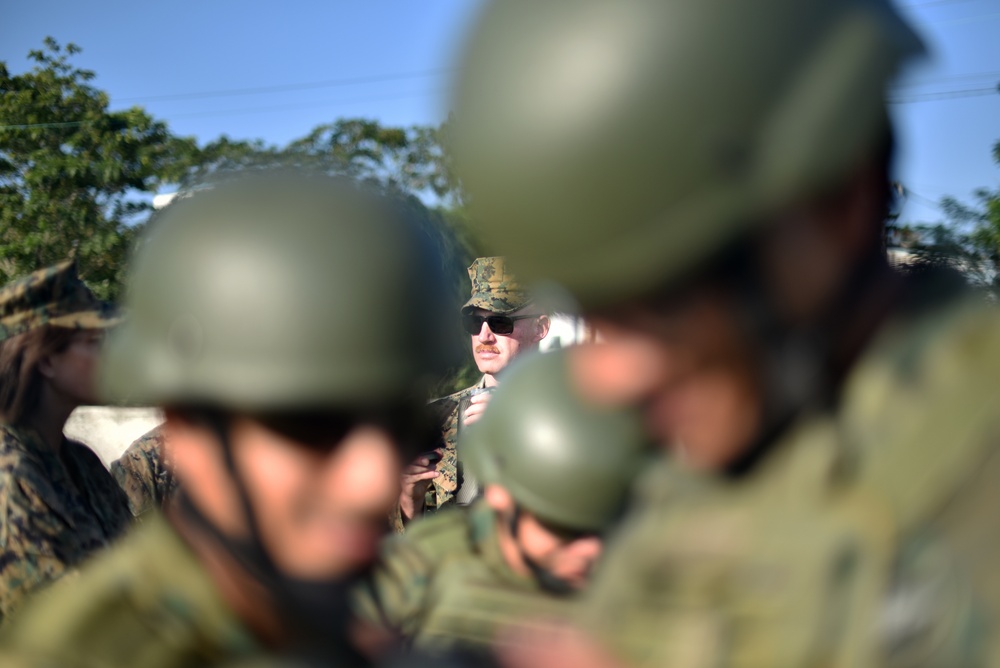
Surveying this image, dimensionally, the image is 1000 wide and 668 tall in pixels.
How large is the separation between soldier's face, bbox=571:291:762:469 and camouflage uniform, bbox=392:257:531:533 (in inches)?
144

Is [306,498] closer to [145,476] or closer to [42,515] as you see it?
[42,515]

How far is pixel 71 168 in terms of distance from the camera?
16.9 m

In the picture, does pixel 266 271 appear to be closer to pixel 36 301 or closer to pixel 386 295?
pixel 386 295

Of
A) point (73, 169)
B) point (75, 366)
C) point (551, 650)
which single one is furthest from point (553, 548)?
point (73, 169)

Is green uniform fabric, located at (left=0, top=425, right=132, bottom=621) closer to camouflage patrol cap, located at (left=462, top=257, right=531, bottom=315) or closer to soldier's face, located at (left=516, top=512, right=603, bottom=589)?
soldier's face, located at (left=516, top=512, right=603, bottom=589)

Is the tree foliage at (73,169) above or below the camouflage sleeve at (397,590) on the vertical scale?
above

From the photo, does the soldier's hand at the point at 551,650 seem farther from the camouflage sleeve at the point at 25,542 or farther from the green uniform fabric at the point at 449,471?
the green uniform fabric at the point at 449,471

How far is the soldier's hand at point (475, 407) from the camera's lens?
4773mm

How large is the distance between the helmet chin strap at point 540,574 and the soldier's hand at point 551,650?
25cm

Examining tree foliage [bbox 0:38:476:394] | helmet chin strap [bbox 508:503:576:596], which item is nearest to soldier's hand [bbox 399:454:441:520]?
helmet chin strap [bbox 508:503:576:596]

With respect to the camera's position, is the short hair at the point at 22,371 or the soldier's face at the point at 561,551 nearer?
the soldier's face at the point at 561,551

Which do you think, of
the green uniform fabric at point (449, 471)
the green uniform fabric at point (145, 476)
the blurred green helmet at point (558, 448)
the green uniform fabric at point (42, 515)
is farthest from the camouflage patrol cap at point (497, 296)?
the blurred green helmet at point (558, 448)

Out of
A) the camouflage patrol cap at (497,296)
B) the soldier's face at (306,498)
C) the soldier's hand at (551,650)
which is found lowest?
the soldier's hand at (551,650)

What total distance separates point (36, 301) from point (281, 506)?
253 cm
